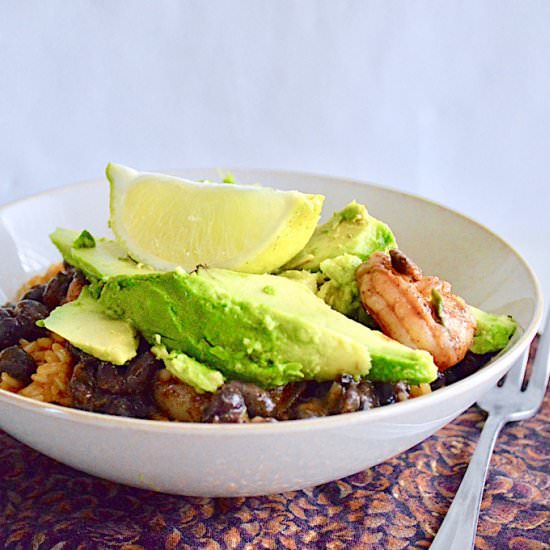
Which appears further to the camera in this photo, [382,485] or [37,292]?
[37,292]

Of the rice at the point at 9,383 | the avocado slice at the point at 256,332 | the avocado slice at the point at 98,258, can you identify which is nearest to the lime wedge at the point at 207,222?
the avocado slice at the point at 98,258

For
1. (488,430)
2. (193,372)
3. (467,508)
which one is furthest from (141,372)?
(488,430)

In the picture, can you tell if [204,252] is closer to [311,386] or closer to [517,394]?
[311,386]

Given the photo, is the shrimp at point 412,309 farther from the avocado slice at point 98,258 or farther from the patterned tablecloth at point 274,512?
the avocado slice at point 98,258

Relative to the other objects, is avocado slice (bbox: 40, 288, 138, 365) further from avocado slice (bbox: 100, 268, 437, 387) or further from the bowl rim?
the bowl rim

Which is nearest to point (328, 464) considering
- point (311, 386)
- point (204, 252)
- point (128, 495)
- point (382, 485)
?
point (311, 386)
